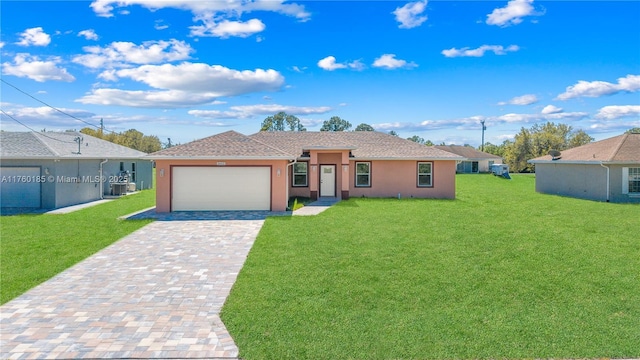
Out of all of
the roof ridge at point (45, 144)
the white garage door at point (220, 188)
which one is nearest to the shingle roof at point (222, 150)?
the white garage door at point (220, 188)

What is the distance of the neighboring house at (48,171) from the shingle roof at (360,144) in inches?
355

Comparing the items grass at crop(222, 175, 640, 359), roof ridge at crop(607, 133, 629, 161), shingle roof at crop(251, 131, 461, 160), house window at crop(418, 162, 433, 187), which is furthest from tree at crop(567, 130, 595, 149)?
grass at crop(222, 175, 640, 359)

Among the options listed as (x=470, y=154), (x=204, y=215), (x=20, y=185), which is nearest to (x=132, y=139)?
(x=20, y=185)

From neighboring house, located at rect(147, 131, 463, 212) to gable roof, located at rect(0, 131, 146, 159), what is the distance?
2.59 m

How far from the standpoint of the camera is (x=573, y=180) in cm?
2364

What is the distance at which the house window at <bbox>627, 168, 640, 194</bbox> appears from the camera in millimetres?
20875

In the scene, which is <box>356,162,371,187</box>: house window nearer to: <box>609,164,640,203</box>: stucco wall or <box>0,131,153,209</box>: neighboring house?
<box>0,131,153,209</box>: neighboring house

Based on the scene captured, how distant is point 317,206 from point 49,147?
42.8 ft

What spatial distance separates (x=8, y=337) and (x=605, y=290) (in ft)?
31.8

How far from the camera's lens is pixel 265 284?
736 cm

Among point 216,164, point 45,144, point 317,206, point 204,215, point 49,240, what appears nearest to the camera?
point 49,240

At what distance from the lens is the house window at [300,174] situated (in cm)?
2181

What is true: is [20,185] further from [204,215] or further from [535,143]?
[535,143]

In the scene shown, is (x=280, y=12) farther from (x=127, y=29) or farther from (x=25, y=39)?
(x=25, y=39)
